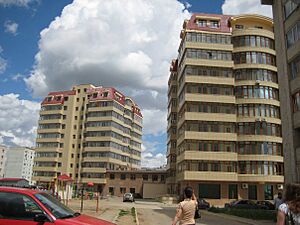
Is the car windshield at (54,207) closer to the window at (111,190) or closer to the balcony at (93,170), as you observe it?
the window at (111,190)

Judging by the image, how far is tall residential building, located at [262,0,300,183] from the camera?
24.3 metres

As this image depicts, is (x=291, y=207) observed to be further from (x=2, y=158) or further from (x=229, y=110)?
(x=2, y=158)

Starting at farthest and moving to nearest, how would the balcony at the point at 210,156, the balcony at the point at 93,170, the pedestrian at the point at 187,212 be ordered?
1. the balcony at the point at 93,170
2. the balcony at the point at 210,156
3. the pedestrian at the point at 187,212

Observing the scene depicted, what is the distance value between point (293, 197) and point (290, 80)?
2214 centimetres

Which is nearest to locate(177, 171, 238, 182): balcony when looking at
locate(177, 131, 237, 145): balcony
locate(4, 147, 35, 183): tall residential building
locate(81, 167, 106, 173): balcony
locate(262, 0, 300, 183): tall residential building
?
locate(177, 131, 237, 145): balcony

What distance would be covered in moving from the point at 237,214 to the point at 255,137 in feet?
84.6

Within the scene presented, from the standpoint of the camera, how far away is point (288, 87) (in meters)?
25.5

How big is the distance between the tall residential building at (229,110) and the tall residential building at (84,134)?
35.4m

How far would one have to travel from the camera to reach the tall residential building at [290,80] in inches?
958

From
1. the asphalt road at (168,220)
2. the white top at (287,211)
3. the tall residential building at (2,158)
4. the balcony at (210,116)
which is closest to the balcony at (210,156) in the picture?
the balcony at (210,116)

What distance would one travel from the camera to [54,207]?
7.15 m

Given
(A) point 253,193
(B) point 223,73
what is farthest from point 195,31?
(A) point 253,193

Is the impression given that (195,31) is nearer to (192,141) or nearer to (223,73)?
(223,73)

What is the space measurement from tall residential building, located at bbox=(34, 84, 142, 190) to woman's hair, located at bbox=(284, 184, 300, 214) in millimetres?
79029
